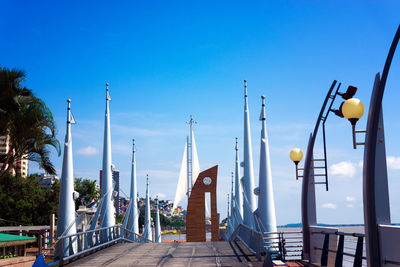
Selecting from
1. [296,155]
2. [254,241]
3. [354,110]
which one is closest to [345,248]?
[296,155]

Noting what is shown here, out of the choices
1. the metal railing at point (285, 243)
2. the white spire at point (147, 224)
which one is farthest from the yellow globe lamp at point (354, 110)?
the white spire at point (147, 224)

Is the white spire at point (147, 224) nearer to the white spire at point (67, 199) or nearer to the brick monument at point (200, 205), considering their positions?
the brick monument at point (200, 205)

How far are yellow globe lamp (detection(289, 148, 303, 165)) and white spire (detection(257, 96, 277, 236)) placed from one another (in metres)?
8.29

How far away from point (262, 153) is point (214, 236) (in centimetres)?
2195

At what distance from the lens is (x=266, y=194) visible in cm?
2141

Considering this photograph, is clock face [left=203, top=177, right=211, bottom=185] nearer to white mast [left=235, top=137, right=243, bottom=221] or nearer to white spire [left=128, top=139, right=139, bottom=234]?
white mast [left=235, top=137, right=243, bottom=221]

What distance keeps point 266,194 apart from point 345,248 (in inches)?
424

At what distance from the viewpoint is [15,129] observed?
20.5 m

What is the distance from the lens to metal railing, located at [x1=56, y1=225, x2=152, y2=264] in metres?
14.2

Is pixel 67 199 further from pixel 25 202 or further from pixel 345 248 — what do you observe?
pixel 25 202

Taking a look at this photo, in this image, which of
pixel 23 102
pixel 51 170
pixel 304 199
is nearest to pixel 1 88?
pixel 23 102

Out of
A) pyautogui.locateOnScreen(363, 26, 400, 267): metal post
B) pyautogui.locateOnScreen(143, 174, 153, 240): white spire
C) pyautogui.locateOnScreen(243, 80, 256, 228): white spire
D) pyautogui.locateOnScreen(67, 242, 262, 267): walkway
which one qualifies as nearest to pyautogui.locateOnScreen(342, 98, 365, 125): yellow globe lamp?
pyautogui.locateOnScreen(363, 26, 400, 267): metal post

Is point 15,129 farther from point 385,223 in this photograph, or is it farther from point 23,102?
point 385,223

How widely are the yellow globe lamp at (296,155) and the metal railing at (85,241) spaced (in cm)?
755
